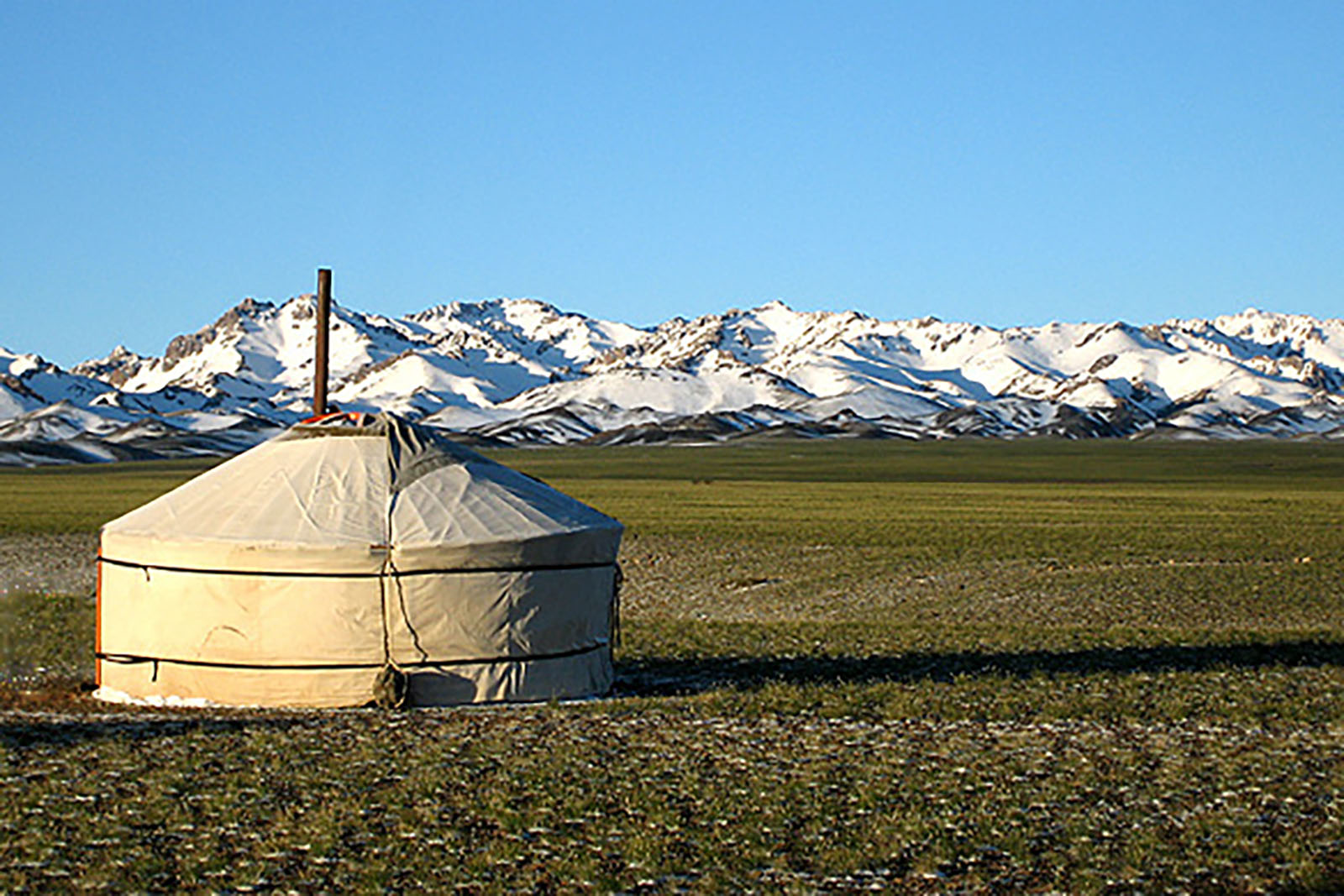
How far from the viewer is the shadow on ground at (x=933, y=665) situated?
51.0 feet

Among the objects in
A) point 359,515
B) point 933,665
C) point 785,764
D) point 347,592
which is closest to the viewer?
point 785,764

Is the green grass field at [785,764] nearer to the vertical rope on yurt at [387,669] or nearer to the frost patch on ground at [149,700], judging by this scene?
the vertical rope on yurt at [387,669]

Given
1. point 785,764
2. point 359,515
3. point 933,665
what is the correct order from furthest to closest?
point 933,665 → point 359,515 → point 785,764

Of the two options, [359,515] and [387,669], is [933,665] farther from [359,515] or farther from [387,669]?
[359,515]

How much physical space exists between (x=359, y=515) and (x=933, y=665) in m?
6.21

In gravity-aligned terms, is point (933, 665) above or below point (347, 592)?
below

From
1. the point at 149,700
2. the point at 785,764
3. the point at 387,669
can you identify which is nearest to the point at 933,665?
the point at 387,669

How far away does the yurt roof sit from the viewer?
13477 millimetres

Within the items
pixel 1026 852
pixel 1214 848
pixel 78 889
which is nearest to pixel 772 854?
pixel 1026 852

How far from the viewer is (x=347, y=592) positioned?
13.5 meters

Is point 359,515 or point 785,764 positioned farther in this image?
point 359,515

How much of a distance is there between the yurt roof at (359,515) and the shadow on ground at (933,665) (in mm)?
1798

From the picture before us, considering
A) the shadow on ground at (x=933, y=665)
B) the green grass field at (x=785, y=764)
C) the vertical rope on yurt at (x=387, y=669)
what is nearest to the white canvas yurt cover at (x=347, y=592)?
the vertical rope on yurt at (x=387, y=669)

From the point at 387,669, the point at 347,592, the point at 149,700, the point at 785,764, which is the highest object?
the point at 347,592
